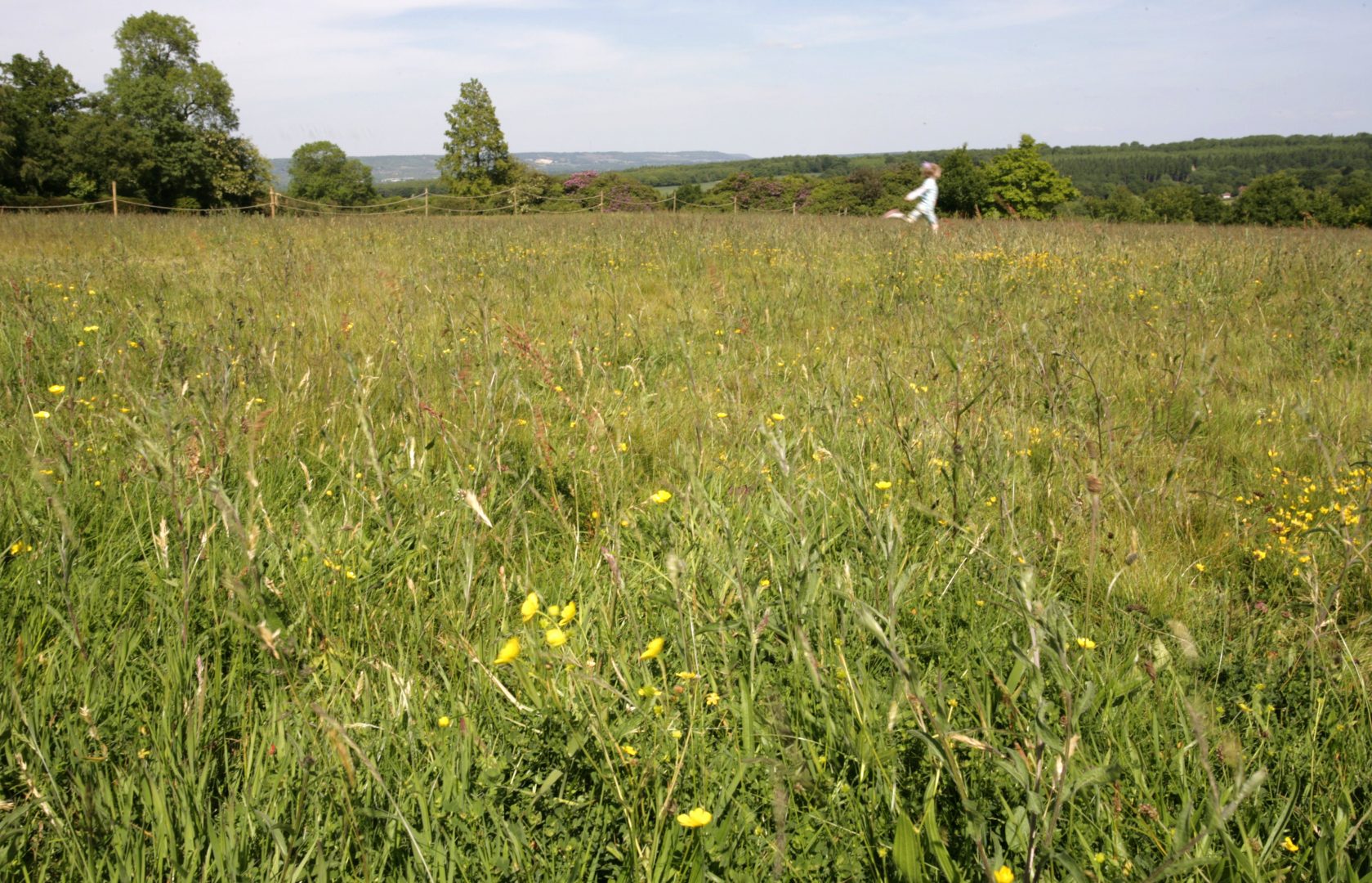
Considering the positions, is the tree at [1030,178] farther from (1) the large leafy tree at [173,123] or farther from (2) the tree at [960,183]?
(1) the large leafy tree at [173,123]

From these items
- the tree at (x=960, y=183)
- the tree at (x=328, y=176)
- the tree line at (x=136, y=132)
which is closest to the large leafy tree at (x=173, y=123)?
the tree line at (x=136, y=132)

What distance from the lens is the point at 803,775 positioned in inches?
42.7

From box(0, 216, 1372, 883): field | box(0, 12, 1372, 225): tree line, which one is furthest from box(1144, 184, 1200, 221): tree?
box(0, 216, 1372, 883): field

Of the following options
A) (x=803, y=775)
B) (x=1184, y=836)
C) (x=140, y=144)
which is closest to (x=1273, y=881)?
(x=1184, y=836)

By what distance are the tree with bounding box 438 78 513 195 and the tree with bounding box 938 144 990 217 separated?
36.1 m

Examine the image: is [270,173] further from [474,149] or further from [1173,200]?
[1173,200]

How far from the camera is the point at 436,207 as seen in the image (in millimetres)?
28156

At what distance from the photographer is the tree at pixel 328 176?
295 feet

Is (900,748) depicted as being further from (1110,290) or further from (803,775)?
(1110,290)

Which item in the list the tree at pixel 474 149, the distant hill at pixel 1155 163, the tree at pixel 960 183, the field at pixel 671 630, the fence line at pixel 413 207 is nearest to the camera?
the field at pixel 671 630

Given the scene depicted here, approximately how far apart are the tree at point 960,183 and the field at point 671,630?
145 ft

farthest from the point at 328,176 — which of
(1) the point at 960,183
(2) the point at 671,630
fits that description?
(2) the point at 671,630

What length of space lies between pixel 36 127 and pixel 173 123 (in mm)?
7549

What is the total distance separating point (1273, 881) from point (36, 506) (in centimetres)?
300
